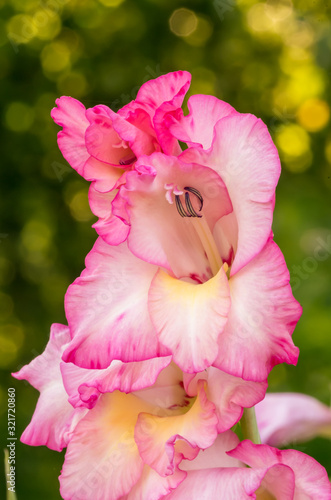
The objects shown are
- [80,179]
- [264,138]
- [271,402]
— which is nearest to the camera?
[264,138]

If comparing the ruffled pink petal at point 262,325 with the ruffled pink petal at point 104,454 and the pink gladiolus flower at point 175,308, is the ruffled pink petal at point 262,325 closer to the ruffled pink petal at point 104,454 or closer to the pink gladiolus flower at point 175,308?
the pink gladiolus flower at point 175,308

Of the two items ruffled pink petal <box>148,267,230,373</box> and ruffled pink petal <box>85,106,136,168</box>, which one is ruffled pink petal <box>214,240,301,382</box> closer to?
ruffled pink petal <box>148,267,230,373</box>

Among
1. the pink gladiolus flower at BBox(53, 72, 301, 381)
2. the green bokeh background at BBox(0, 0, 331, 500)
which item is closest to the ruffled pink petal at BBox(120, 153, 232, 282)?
the pink gladiolus flower at BBox(53, 72, 301, 381)

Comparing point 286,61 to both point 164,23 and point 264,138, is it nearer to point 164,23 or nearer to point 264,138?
point 164,23

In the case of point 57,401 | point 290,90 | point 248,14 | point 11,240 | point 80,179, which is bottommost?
point 11,240

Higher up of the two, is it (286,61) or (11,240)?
(286,61)

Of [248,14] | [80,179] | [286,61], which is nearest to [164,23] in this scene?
[248,14]
